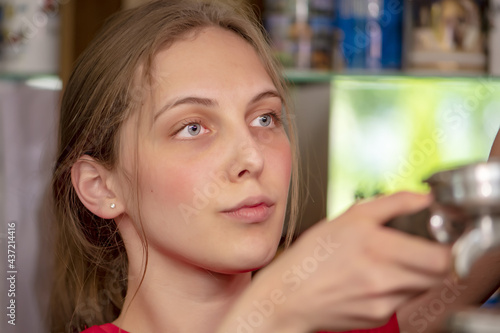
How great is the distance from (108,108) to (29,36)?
590 millimetres

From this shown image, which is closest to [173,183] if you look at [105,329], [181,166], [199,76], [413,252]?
[181,166]

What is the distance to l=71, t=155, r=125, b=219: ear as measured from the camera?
77 cm

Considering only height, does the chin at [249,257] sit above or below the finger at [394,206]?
below

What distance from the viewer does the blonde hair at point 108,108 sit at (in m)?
0.76

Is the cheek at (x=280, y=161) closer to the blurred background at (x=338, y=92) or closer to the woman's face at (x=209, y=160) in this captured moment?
the woman's face at (x=209, y=160)

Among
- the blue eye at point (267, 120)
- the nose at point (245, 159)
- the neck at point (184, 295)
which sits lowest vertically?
the neck at point (184, 295)

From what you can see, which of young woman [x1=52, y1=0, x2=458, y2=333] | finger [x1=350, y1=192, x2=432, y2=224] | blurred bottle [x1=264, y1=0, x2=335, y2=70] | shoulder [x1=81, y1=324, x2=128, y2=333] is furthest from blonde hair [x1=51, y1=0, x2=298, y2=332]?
finger [x1=350, y1=192, x2=432, y2=224]

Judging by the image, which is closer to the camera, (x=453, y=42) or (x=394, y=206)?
(x=394, y=206)

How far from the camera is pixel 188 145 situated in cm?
70

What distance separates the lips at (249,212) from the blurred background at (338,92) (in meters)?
0.54

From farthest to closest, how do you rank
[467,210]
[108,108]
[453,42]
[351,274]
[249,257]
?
[453,42], [108,108], [249,257], [351,274], [467,210]

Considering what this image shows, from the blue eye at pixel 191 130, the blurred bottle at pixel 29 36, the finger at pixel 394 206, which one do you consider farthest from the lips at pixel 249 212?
the blurred bottle at pixel 29 36

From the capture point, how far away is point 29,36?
1.26 m

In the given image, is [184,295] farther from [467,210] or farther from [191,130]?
[467,210]
